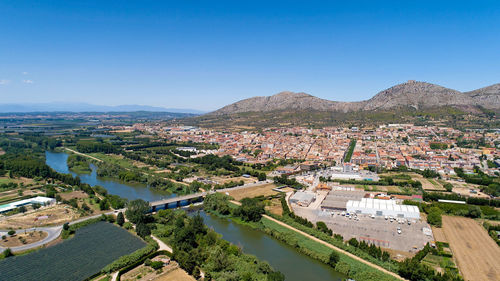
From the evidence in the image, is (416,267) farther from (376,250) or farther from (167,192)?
(167,192)

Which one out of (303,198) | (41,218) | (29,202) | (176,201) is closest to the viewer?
(41,218)

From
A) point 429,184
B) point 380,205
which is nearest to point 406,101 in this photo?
point 429,184

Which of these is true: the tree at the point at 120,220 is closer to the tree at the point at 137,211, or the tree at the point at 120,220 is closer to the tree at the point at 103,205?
the tree at the point at 137,211

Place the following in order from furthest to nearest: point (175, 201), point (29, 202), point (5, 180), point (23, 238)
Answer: point (5, 180), point (175, 201), point (29, 202), point (23, 238)

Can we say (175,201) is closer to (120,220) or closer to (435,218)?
(120,220)

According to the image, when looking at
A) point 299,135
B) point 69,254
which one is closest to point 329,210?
point 69,254

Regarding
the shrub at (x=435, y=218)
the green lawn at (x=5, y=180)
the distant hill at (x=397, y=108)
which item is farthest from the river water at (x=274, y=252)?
the distant hill at (x=397, y=108)
